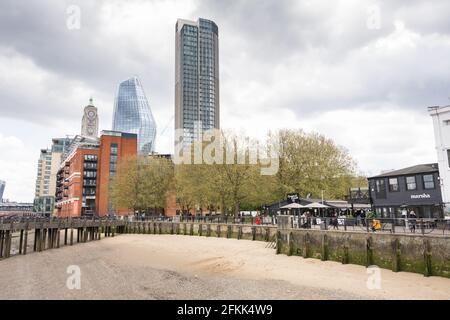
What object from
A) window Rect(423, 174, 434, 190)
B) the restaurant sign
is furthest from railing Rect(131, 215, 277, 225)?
window Rect(423, 174, 434, 190)

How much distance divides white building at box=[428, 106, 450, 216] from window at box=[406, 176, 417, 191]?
13.0 ft

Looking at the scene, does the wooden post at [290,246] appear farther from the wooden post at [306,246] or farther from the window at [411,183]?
the window at [411,183]

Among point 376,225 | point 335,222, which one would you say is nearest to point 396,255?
point 376,225

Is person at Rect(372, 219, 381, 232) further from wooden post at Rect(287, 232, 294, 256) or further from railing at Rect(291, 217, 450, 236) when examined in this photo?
wooden post at Rect(287, 232, 294, 256)

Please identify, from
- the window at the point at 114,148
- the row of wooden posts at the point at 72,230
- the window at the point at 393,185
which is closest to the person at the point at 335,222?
the row of wooden posts at the point at 72,230

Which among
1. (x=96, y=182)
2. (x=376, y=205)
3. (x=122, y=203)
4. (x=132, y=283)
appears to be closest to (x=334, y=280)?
(x=132, y=283)

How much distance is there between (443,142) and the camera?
3222cm

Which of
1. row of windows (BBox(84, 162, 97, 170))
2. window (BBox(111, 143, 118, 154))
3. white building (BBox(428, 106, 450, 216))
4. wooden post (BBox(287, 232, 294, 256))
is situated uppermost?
window (BBox(111, 143, 118, 154))

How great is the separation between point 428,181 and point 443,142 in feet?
15.5

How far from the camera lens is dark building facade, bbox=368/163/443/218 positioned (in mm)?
34500

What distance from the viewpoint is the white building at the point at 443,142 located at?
104 feet

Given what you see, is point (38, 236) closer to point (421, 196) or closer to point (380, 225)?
point (380, 225)
